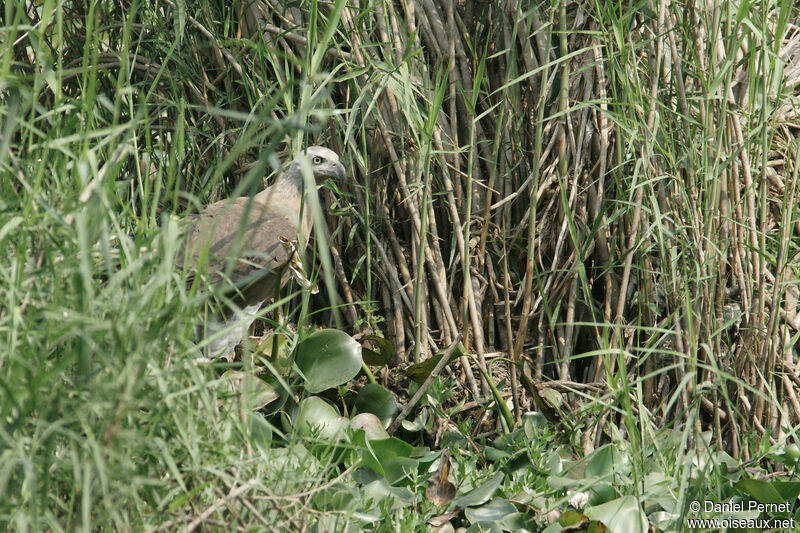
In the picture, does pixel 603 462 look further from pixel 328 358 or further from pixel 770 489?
pixel 328 358

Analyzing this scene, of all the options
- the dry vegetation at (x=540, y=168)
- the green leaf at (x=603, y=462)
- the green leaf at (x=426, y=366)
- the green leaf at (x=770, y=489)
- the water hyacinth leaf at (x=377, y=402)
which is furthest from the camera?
the water hyacinth leaf at (x=377, y=402)

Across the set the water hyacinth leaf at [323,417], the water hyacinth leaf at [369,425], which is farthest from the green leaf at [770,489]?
the water hyacinth leaf at [323,417]

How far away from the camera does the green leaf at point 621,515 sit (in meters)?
2.32

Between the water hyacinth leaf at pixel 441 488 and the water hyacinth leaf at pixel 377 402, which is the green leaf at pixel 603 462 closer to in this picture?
the water hyacinth leaf at pixel 441 488

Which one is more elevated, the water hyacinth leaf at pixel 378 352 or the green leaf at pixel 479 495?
the water hyacinth leaf at pixel 378 352

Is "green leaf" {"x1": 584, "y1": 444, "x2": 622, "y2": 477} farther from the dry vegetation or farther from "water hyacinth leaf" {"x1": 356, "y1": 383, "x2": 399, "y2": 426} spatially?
"water hyacinth leaf" {"x1": 356, "y1": 383, "x2": 399, "y2": 426}

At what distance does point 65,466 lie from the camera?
147 cm

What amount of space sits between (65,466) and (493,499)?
4.63ft

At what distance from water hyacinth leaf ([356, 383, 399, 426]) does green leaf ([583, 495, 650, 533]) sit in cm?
91

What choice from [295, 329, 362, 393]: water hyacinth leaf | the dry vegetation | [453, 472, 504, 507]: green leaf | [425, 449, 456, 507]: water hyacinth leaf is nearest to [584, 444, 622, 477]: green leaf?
the dry vegetation

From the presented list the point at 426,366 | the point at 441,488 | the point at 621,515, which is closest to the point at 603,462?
the point at 621,515

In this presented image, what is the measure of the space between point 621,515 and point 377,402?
3.49 feet

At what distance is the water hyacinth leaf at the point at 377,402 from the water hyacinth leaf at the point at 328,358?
0.12 m

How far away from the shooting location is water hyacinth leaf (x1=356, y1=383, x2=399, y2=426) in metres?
3.06
